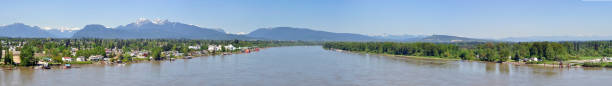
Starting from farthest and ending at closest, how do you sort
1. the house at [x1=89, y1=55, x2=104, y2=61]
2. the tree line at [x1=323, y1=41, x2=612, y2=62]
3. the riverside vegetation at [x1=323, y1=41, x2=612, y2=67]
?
1. the tree line at [x1=323, y1=41, x2=612, y2=62]
2. the riverside vegetation at [x1=323, y1=41, x2=612, y2=67]
3. the house at [x1=89, y1=55, x2=104, y2=61]

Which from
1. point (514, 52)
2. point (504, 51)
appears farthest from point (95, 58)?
point (514, 52)

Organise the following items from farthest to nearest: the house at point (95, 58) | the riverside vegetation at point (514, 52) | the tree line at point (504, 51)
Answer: the tree line at point (504, 51)
the riverside vegetation at point (514, 52)
the house at point (95, 58)

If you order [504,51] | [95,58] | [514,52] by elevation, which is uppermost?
[504,51]

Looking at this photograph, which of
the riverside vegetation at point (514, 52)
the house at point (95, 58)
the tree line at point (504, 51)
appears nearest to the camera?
the house at point (95, 58)

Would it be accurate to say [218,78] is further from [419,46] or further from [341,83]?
[419,46]

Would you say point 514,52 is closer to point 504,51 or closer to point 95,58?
point 504,51

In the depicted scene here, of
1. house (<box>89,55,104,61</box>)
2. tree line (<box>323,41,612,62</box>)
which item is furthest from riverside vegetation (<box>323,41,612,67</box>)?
house (<box>89,55,104,61</box>)

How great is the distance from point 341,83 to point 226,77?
5069mm

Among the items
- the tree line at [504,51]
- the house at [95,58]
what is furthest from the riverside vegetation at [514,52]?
the house at [95,58]

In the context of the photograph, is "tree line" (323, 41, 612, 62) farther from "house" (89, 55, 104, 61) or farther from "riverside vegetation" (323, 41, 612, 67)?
"house" (89, 55, 104, 61)

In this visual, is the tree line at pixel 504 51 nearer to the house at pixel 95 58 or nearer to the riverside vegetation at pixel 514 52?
the riverside vegetation at pixel 514 52

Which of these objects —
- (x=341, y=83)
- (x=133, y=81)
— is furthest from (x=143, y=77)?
(x=341, y=83)

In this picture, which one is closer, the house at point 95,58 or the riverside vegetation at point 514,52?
the house at point 95,58

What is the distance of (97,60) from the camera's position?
28469 mm
